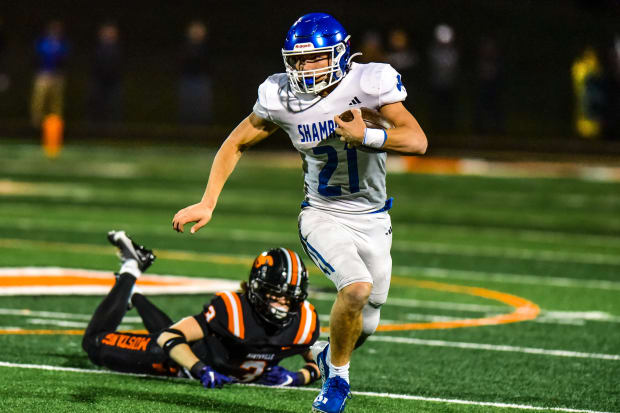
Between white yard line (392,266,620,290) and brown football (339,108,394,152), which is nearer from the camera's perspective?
brown football (339,108,394,152)

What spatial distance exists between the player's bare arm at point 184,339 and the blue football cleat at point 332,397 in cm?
77

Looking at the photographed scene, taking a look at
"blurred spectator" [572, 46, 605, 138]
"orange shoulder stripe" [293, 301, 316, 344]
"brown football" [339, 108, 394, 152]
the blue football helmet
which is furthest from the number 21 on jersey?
"blurred spectator" [572, 46, 605, 138]

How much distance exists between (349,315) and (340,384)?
1.14ft

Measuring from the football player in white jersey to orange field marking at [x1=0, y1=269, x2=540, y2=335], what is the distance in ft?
8.59

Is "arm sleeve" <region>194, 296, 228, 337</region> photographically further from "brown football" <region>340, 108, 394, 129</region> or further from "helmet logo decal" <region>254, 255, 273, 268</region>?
"brown football" <region>340, 108, 394, 129</region>

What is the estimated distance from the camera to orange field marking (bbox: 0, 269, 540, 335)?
9.40 m

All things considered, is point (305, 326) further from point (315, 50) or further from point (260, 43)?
point (260, 43)

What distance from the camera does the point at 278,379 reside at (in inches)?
277

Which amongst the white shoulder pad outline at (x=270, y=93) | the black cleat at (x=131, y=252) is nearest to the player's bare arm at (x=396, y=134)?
the white shoulder pad outline at (x=270, y=93)

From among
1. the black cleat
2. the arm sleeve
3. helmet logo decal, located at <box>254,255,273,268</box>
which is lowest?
the arm sleeve

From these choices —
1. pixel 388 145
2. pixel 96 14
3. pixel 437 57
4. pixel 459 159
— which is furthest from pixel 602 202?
pixel 96 14

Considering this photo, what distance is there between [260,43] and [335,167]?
32.9m

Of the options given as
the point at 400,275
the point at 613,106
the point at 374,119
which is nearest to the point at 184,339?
the point at 374,119

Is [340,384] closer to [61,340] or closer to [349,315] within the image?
[349,315]
